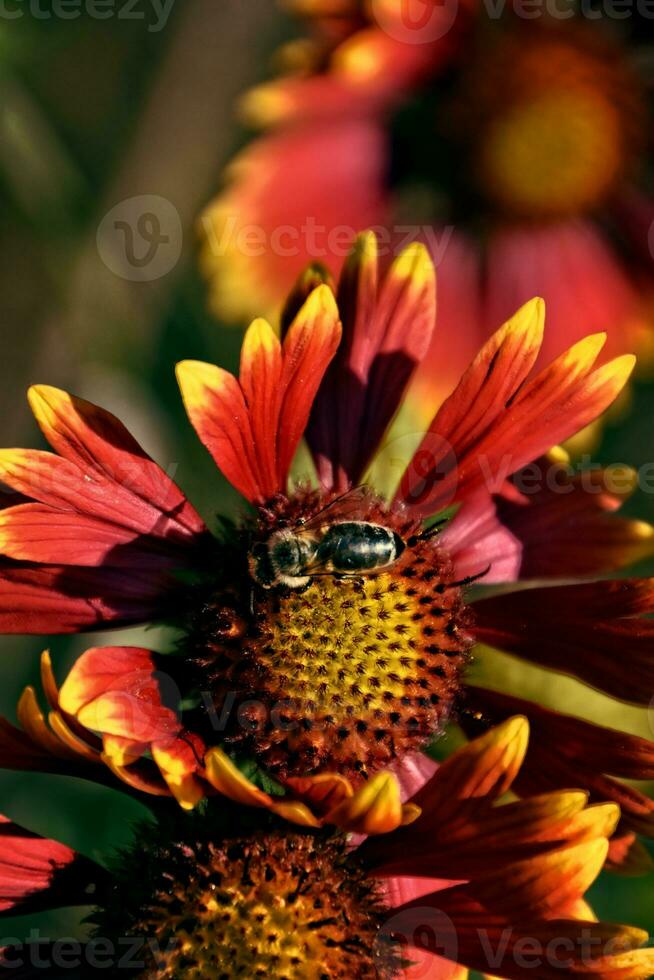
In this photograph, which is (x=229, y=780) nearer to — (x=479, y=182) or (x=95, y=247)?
(x=479, y=182)

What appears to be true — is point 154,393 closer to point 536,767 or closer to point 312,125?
point 312,125

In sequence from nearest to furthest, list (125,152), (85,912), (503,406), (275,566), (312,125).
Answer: (275,566)
(503,406)
(85,912)
(312,125)
(125,152)

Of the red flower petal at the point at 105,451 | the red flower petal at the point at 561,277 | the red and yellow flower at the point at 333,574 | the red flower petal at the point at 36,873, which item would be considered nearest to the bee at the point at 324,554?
the red and yellow flower at the point at 333,574

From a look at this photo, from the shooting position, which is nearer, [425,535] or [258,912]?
[258,912]

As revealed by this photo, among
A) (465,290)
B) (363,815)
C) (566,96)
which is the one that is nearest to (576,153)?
(566,96)

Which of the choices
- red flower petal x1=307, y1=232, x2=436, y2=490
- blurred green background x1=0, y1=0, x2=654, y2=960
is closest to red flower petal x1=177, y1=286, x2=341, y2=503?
red flower petal x1=307, y1=232, x2=436, y2=490

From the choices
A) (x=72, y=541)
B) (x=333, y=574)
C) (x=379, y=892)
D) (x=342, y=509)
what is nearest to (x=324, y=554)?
(x=333, y=574)

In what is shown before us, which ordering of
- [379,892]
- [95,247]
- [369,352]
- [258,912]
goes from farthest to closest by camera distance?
[95,247] → [369,352] → [379,892] → [258,912]
